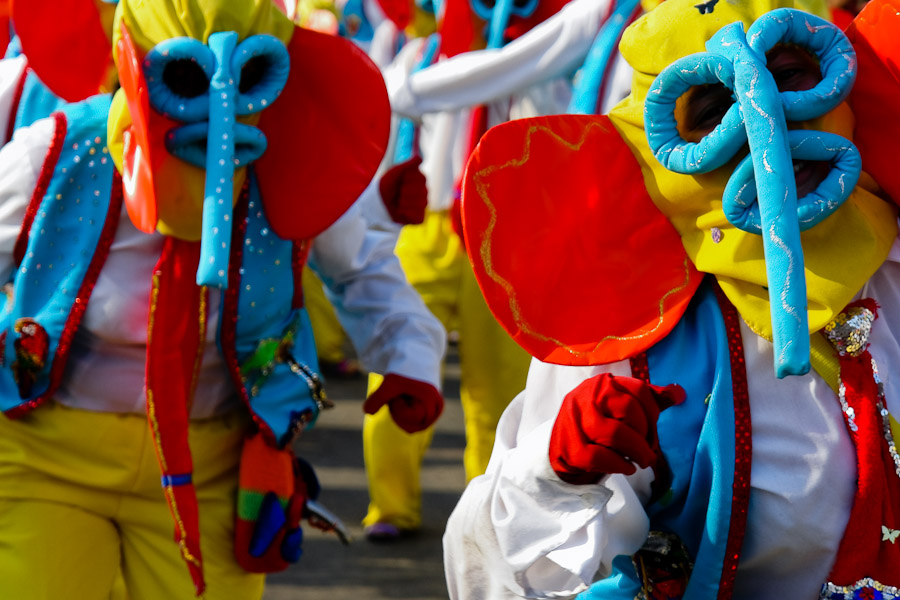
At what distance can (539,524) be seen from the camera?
1.82 m

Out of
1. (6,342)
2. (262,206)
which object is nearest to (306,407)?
(262,206)

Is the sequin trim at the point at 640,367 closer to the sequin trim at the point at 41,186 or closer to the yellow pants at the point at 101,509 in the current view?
the yellow pants at the point at 101,509

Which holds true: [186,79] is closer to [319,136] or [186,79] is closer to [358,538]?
[319,136]

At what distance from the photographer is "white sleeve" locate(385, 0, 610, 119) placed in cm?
415

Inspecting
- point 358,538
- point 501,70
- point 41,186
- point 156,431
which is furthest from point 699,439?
point 358,538

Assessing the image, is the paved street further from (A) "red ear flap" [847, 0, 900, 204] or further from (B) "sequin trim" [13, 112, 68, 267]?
(A) "red ear flap" [847, 0, 900, 204]

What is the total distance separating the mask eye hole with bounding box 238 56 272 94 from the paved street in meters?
2.03

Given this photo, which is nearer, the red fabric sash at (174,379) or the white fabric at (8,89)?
the red fabric sash at (174,379)

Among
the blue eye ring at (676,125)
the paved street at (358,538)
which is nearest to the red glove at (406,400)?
the blue eye ring at (676,125)

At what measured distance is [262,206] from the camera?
2.71 metres

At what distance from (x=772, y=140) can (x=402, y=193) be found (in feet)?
5.36

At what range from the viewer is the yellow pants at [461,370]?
4.32 meters

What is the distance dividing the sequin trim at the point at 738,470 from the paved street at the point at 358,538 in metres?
2.41

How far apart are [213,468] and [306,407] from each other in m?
0.23
